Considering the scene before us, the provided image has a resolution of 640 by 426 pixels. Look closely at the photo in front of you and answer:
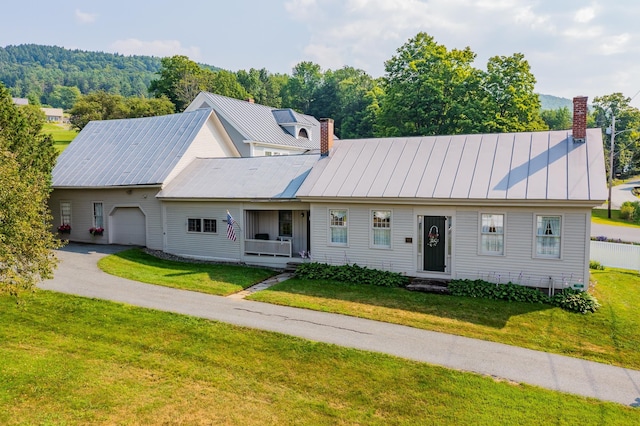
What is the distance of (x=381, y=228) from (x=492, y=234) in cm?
393

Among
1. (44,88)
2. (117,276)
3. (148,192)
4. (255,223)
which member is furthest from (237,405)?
(44,88)

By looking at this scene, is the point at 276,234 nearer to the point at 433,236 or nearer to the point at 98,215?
the point at 433,236

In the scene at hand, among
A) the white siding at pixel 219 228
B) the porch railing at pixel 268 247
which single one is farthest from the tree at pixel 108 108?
the porch railing at pixel 268 247

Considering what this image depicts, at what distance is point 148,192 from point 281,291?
35.2ft

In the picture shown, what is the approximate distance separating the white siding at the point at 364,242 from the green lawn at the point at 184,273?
8.24ft

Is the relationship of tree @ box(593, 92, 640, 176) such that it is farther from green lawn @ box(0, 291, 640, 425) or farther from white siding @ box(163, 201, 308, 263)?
green lawn @ box(0, 291, 640, 425)

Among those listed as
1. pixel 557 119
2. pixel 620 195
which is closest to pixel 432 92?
pixel 620 195

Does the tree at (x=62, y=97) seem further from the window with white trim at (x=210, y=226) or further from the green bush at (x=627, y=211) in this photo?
the green bush at (x=627, y=211)

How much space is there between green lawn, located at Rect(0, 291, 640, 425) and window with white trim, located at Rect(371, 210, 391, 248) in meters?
7.05

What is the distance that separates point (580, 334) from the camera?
12.6m

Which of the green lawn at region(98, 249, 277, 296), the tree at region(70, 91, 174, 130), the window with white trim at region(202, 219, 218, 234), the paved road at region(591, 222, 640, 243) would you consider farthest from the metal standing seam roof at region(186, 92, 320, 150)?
the paved road at region(591, 222, 640, 243)

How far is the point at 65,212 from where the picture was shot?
26.0 m

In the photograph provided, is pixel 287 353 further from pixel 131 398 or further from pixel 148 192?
pixel 148 192

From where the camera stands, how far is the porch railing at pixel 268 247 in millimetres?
19953
